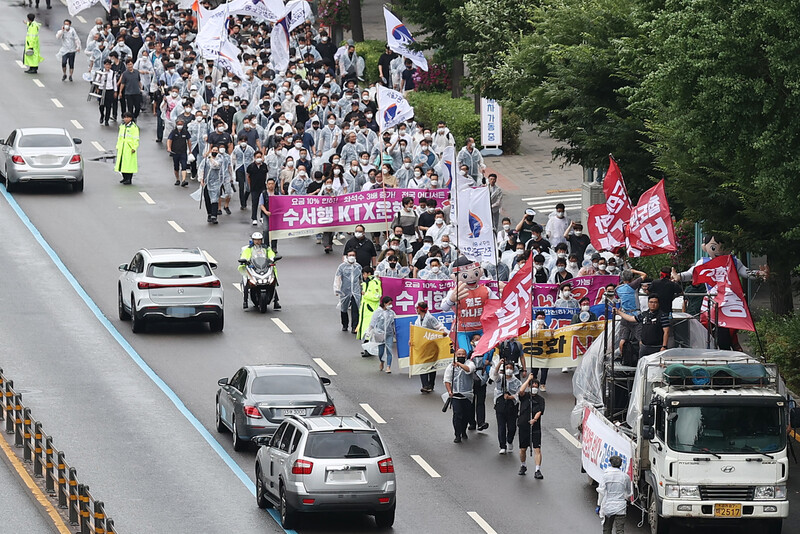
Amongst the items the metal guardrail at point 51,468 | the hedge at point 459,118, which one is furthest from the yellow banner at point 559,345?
the hedge at point 459,118

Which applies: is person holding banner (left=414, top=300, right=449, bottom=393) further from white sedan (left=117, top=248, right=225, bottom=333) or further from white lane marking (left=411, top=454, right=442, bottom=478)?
white sedan (left=117, top=248, right=225, bottom=333)

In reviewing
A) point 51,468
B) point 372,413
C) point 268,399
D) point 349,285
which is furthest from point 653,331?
point 51,468

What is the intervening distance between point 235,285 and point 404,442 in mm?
10303

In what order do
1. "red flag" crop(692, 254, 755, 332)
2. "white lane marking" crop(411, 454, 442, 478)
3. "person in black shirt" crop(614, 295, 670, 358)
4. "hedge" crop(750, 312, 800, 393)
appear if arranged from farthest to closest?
1. "hedge" crop(750, 312, 800, 393)
2. "red flag" crop(692, 254, 755, 332)
3. "person in black shirt" crop(614, 295, 670, 358)
4. "white lane marking" crop(411, 454, 442, 478)

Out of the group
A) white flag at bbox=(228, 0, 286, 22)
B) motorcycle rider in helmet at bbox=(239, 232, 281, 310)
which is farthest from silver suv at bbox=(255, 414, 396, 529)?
white flag at bbox=(228, 0, 286, 22)

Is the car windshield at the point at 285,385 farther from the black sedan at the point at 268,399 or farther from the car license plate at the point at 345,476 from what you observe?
the car license plate at the point at 345,476

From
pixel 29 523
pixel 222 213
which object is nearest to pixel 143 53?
pixel 222 213

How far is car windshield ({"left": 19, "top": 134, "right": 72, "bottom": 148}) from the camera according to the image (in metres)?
44.2

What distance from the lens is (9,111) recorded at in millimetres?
53875

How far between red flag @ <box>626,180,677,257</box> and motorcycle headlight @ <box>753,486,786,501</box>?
21.0 ft

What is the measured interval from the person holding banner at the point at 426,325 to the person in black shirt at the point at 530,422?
4463mm

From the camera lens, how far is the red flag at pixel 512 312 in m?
27.7

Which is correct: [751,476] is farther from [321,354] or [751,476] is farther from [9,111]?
[9,111]

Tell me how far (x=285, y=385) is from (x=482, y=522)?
445cm
